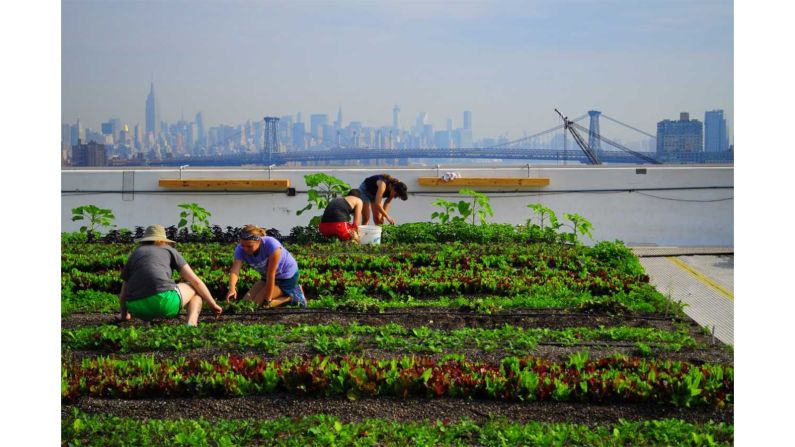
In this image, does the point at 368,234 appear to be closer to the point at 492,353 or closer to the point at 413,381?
the point at 492,353

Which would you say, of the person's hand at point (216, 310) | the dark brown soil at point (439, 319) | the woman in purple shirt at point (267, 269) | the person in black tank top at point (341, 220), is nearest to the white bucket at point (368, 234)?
the person in black tank top at point (341, 220)

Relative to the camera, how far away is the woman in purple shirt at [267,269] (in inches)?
286

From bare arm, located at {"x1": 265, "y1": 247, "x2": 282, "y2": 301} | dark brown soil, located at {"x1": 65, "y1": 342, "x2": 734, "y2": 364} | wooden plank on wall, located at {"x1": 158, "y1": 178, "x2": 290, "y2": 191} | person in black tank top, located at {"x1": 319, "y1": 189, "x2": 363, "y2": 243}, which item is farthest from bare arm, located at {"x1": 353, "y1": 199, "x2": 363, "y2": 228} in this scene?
dark brown soil, located at {"x1": 65, "y1": 342, "x2": 734, "y2": 364}

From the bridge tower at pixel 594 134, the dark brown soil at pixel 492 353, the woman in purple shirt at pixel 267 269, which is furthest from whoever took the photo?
the bridge tower at pixel 594 134

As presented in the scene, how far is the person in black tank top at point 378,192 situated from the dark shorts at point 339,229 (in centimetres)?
70

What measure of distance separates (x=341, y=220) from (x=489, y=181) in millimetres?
3464

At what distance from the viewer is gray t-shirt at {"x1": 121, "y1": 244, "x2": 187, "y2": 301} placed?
667 cm

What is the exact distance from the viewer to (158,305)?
6.71 metres

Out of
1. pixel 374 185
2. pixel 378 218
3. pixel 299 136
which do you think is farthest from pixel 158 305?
pixel 299 136

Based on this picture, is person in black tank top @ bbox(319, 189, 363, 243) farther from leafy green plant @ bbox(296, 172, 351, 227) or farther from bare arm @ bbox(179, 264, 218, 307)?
bare arm @ bbox(179, 264, 218, 307)

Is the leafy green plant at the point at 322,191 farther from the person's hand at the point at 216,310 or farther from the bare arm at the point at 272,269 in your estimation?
the person's hand at the point at 216,310

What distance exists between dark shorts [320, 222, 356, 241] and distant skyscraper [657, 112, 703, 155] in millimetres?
4131
